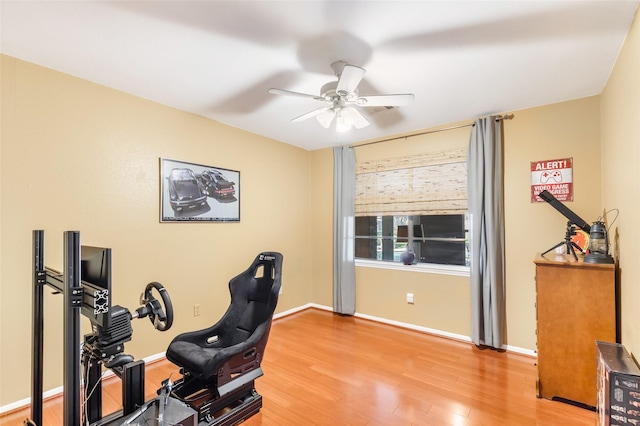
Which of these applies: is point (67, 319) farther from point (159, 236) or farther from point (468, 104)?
point (468, 104)

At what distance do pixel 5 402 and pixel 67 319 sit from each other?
66.8 inches

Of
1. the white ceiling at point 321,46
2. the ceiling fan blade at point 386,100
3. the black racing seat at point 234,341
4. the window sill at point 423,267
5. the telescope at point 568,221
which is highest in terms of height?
the white ceiling at point 321,46

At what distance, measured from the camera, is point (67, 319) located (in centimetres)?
124

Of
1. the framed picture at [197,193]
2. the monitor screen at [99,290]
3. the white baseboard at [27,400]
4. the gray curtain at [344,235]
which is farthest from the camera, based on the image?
the gray curtain at [344,235]

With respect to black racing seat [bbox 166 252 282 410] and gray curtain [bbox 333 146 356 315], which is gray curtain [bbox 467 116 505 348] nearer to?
gray curtain [bbox 333 146 356 315]

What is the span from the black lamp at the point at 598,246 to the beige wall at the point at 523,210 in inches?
25.6

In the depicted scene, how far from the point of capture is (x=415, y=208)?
12.5 feet

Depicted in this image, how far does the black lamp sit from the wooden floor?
1.07m

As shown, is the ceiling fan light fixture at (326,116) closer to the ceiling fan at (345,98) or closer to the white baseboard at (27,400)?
the ceiling fan at (345,98)

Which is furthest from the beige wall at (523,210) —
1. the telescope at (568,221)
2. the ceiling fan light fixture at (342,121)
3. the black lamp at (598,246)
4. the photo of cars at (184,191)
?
the photo of cars at (184,191)

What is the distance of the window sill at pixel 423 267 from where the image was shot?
3.50 m

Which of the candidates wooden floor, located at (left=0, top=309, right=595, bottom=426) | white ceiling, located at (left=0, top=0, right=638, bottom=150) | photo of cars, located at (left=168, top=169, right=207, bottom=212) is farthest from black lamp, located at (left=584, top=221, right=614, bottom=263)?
photo of cars, located at (left=168, top=169, right=207, bottom=212)

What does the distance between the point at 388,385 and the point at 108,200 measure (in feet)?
9.34

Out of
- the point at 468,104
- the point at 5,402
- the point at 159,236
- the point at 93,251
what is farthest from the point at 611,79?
the point at 5,402
